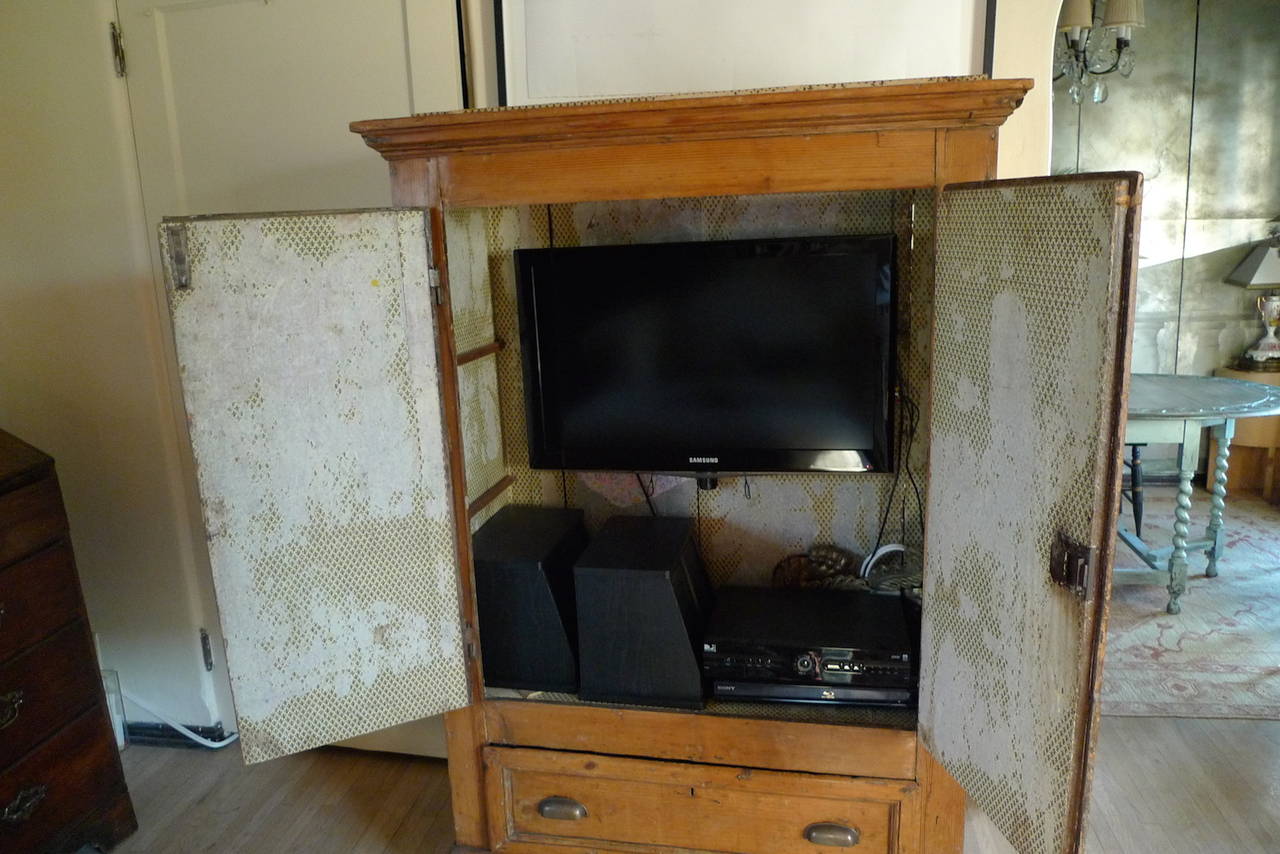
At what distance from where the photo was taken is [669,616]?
183 centimetres

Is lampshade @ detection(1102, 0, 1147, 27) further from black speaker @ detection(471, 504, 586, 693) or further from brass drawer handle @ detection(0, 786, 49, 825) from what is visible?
brass drawer handle @ detection(0, 786, 49, 825)

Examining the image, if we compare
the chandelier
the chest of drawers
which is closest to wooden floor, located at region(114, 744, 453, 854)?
the chest of drawers

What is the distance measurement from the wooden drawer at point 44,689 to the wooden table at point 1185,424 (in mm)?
3087

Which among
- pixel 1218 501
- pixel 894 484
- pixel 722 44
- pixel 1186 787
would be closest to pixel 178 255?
pixel 722 44

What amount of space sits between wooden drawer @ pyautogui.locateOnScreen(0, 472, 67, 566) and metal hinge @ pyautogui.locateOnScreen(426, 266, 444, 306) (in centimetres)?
106

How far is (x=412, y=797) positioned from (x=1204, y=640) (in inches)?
105

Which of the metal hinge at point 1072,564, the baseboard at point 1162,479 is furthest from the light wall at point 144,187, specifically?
the baseboard at point 1162,479

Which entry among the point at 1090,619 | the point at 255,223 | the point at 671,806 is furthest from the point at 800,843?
the point at 255,223

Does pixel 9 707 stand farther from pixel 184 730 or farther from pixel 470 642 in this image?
pixel 470 642

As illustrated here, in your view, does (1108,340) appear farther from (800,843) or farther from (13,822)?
(13,822)

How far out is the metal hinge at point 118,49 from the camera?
6.86ft

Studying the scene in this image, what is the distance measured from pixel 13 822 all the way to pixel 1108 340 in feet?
7.51

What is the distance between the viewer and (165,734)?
8.38ft

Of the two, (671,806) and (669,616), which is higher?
(669,616)
